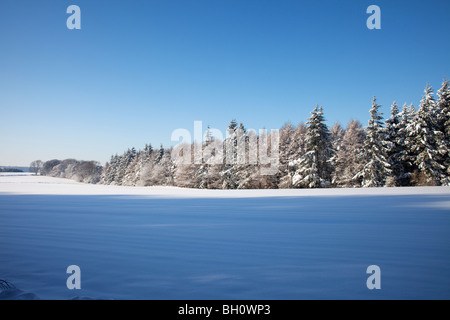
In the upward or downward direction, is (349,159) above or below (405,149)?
below

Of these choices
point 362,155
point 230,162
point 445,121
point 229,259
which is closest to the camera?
point 229,259

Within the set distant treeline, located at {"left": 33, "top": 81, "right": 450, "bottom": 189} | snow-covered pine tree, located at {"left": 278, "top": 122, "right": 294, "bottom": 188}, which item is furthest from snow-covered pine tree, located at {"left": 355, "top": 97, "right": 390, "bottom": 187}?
snow-covered pine tree, located at {"left": 278, "top": 122, "right": 294, "bottom": 188}

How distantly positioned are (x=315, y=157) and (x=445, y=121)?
54.2 ft

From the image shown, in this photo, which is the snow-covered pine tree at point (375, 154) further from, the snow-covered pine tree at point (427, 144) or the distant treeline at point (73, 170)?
the distant treeline at point (73, 170)

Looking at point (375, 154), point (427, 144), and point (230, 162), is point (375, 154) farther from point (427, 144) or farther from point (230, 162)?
point (230, 162)

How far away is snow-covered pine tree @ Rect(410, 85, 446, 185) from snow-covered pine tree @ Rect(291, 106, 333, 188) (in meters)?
10.5

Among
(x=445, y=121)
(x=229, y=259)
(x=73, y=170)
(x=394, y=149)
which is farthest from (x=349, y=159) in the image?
(x=73, y=170)

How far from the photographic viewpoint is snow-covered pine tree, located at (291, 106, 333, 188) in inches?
1193

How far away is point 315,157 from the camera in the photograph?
101 ft

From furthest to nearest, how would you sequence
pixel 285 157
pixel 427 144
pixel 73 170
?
pixel 73 170
pixel 285 157
pixel 427 144

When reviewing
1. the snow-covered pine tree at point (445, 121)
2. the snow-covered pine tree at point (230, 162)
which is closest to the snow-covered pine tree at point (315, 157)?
the snow-covered pine tree at point (230, 162)

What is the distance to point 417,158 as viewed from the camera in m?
28.7
